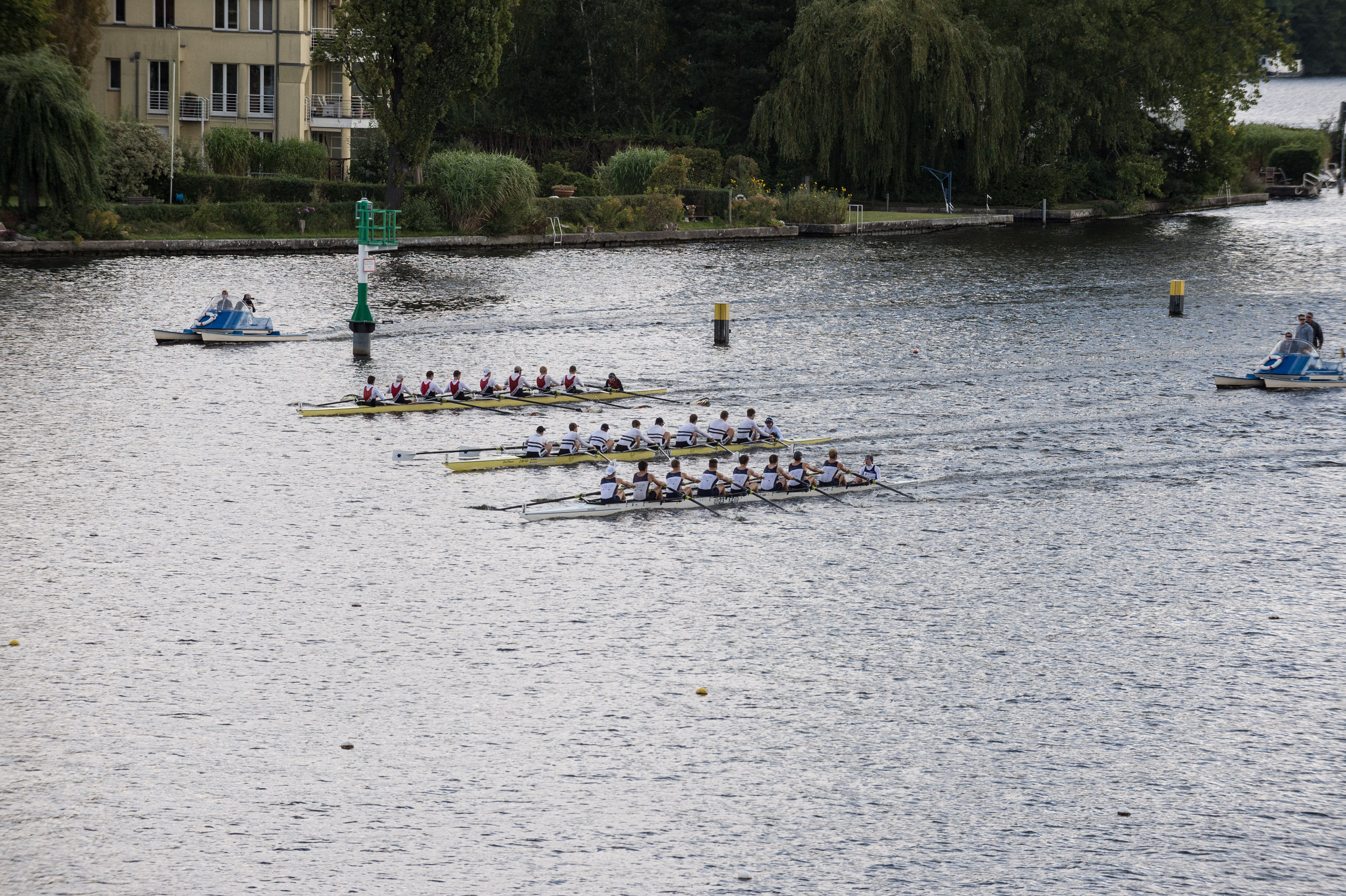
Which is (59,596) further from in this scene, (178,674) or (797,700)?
(797,700)

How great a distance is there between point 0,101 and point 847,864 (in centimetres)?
5390

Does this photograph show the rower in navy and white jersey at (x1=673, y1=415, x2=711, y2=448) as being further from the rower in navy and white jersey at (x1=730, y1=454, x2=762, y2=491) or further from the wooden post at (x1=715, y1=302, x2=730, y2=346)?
the wooden post at (x1=715, y1=302, x2=730, y2=346)

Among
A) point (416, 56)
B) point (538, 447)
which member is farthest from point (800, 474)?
point (416, 56)

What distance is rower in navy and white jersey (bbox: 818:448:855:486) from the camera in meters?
25.8

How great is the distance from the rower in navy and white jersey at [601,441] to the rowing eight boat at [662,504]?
11.0 feet

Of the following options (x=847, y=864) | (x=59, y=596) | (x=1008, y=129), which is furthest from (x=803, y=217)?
(x=847, y=864)

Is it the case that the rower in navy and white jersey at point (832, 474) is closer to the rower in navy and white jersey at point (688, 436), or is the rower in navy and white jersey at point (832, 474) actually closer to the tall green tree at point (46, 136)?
the rower in navy and white jersey at point (688, 436)

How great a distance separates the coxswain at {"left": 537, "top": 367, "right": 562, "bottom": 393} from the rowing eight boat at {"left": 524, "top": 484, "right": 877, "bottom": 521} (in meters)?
9.08

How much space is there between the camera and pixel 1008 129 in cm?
8006

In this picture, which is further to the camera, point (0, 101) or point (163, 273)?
point (0, 101)

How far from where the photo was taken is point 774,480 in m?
25.5

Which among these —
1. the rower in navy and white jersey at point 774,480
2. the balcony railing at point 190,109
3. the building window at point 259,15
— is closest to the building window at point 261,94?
the building window at point 259,15

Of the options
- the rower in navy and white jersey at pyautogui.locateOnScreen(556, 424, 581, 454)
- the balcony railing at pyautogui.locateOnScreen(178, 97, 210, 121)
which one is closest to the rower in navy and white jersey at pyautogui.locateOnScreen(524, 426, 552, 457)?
the rower in navy and white jersey at pyautogui.locateOnScreen(556, 424, 581, 454)

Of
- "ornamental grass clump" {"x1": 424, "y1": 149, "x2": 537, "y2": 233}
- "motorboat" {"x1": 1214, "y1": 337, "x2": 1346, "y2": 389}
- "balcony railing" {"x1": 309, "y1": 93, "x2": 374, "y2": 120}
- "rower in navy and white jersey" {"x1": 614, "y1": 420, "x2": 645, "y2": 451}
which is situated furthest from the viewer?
"balcony railing" {"x1": 309, "y1": 93, "x2": 374, "y2": 120}
